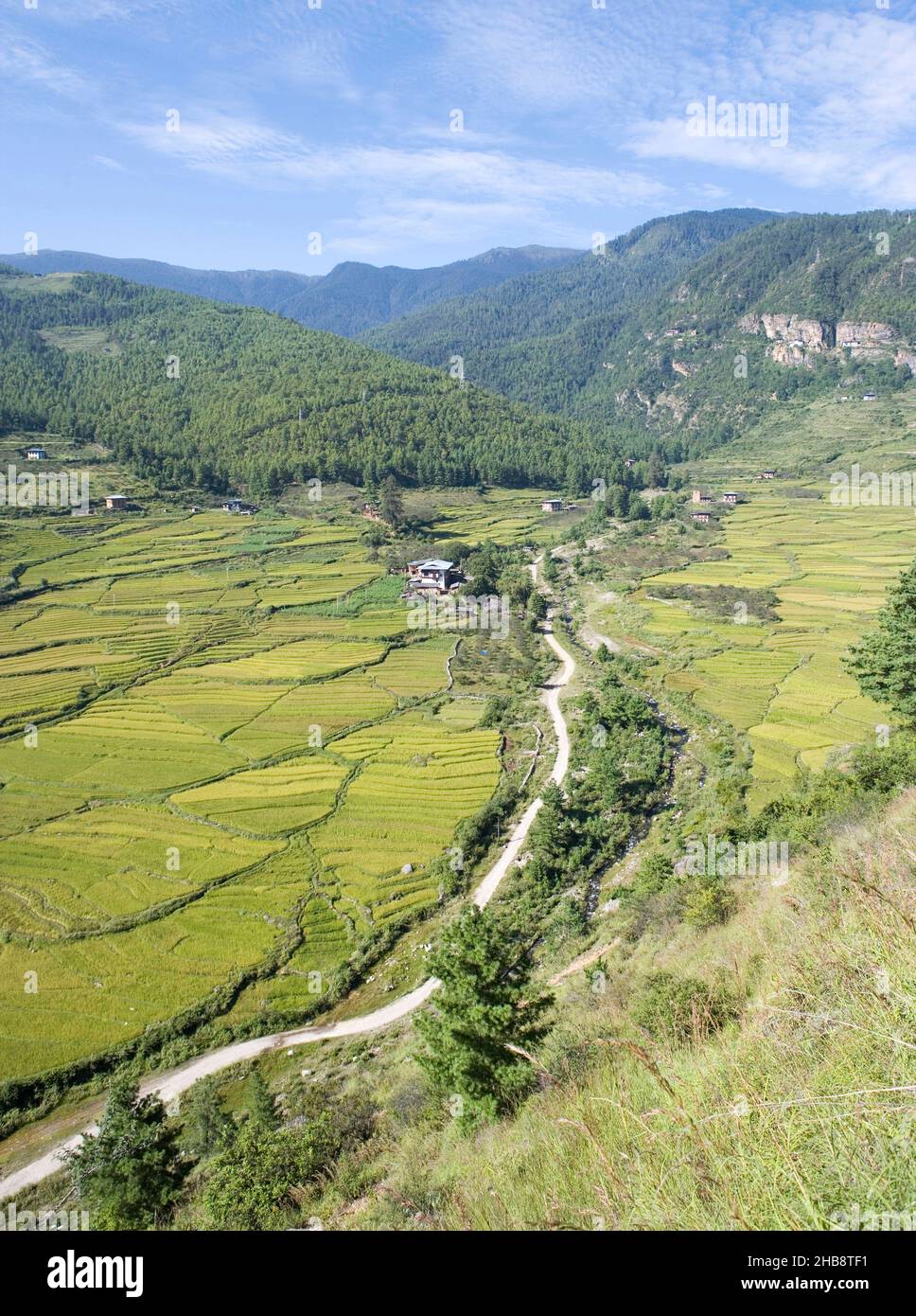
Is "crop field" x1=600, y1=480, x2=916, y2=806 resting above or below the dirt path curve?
above

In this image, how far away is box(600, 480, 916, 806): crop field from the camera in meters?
39.1

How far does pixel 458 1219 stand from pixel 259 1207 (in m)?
8.51

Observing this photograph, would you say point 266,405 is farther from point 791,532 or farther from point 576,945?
point 576,945

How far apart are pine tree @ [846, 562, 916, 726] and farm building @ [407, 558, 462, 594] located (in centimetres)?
5462

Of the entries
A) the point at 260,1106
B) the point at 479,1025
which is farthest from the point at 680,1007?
the point at 260,1106

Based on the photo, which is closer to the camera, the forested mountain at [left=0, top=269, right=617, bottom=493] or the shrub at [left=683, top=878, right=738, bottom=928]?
the shrub at [left=683, top=878, right=738, bottom=928]

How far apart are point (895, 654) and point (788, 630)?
3929cm

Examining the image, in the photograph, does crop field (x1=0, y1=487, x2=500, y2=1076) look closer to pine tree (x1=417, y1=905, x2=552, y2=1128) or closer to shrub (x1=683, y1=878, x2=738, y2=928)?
pine tree (x1=417, y1=905, x2=552, y2=1128)

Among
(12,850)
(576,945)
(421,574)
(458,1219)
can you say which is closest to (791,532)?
(421,574)

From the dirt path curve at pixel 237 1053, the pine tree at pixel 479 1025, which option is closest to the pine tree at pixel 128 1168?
the dirt path curve at pixel 237 1053

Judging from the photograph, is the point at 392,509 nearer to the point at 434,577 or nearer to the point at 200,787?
the point at 434,577

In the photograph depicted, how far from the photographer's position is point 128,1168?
15.3 meters

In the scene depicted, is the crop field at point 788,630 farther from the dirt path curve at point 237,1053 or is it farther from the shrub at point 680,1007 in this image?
the shrub at point 680,1007

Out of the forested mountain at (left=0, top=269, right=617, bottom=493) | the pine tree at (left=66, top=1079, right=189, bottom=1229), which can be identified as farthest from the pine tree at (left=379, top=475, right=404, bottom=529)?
the pine tree at (left=66, top=1079, right=189, bottom=1229)
